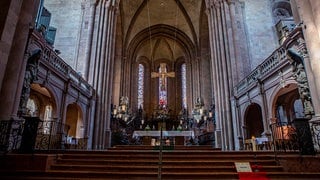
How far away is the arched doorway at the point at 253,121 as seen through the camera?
15875 mm

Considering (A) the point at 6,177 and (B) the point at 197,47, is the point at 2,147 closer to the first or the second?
(A) the point at 6,177

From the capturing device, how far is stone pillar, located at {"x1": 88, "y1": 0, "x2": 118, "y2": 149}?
54.6ft

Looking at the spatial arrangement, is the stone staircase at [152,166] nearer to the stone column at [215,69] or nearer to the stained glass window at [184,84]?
the stone column at [215,69]

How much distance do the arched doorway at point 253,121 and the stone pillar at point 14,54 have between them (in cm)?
1348

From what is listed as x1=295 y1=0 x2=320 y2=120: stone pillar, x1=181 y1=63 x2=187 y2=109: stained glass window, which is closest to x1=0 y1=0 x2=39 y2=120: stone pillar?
x1=295 y1=0 x2=320 y2=120: stone pillar

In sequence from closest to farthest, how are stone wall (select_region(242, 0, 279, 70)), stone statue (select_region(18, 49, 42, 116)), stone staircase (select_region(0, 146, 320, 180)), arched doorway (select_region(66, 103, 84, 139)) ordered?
stone staircase (select_region(0, 146, 320, 180)) < stone statue (select_region(18, 49, 42, 116)) < arched doorway (select_region(66, 103, 84, 139)) < stone wall (select_region(242, 0, 279, 70))

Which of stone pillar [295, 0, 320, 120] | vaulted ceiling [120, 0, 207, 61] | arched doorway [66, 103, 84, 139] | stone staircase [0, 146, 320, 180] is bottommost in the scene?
stone staircase [0, 146, 320, 180]

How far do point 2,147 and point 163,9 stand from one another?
27.2m

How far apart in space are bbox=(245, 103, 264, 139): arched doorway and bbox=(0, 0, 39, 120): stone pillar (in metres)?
13.5

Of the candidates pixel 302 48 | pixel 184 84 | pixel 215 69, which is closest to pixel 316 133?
pixel 302 48

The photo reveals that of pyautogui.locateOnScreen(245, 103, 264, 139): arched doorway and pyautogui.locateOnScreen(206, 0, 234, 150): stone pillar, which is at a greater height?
pyautogui.locateOnScreen(206, 0, 234, 150): stone pillar

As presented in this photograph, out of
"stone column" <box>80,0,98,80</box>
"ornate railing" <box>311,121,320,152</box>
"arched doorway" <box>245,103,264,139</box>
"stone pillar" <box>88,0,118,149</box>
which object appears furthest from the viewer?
"stone column" <box>80,0,98,80</box>

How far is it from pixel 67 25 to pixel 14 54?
12.4 meters

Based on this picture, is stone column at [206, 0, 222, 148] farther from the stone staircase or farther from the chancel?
the stone staircase
